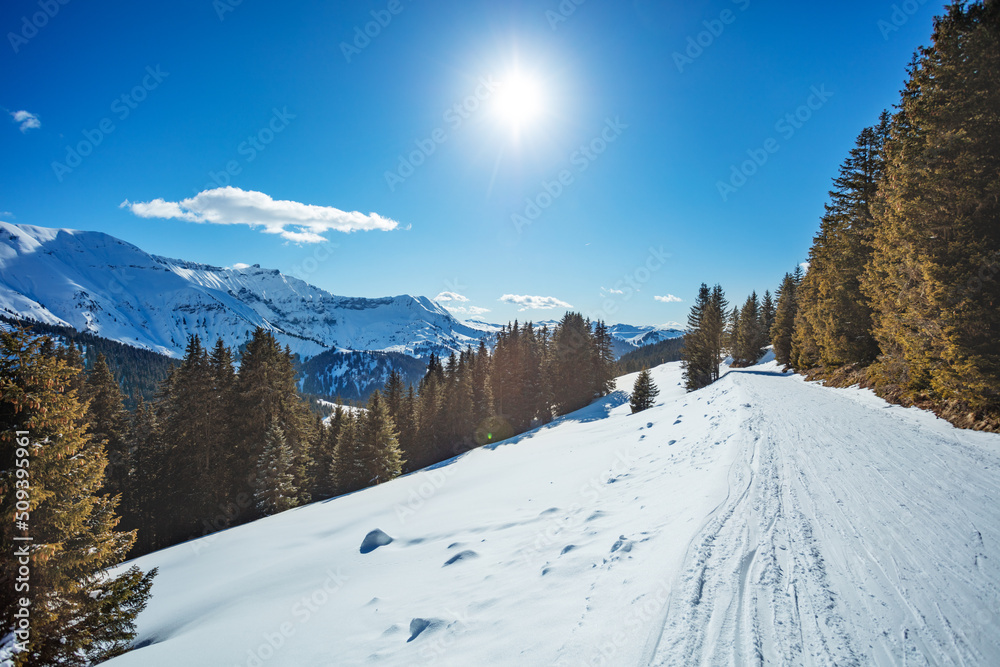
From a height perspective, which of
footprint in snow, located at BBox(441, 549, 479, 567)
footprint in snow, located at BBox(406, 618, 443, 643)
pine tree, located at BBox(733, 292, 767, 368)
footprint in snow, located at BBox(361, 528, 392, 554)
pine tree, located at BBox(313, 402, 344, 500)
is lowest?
pine tree, located at BBox(313, 402, 344, 500)

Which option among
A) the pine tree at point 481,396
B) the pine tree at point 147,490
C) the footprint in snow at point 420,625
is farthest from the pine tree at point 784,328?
the pine tree at point 147,490

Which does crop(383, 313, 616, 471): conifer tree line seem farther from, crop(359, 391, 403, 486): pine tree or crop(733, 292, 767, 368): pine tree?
crop(733, 292, 767, 368): pine tree

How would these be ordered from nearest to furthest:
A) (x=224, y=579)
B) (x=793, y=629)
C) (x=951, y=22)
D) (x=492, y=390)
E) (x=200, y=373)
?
(x=793, y=629)
(x=224, y=579)
(x=951, y=22)
(x=200, y=373)
(x=492, y=390)

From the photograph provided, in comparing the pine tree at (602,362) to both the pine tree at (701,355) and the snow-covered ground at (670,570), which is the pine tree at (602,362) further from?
the snow-covered ground at (670,570)

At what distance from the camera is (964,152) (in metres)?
10.6

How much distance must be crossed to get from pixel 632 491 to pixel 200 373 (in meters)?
26.6

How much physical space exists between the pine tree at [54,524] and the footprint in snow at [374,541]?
5616 millimetres

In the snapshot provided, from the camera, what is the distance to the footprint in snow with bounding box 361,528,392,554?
9772 mm

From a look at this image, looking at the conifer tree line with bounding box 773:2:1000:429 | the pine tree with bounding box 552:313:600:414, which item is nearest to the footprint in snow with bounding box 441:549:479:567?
the conifer tree line with bounding box 773:2:1000:429

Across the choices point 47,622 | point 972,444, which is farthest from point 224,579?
point 972,444

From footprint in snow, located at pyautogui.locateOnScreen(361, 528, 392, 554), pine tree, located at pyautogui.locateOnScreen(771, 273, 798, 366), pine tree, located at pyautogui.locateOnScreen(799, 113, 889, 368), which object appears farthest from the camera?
pine tree, located at pyautogui.locateOnScreen(771, 273, 798, 366)

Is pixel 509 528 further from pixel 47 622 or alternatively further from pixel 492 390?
pixel 492 390

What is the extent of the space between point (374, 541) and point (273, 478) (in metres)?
16.5

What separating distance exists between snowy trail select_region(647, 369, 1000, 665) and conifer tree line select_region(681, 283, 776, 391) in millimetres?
35688
